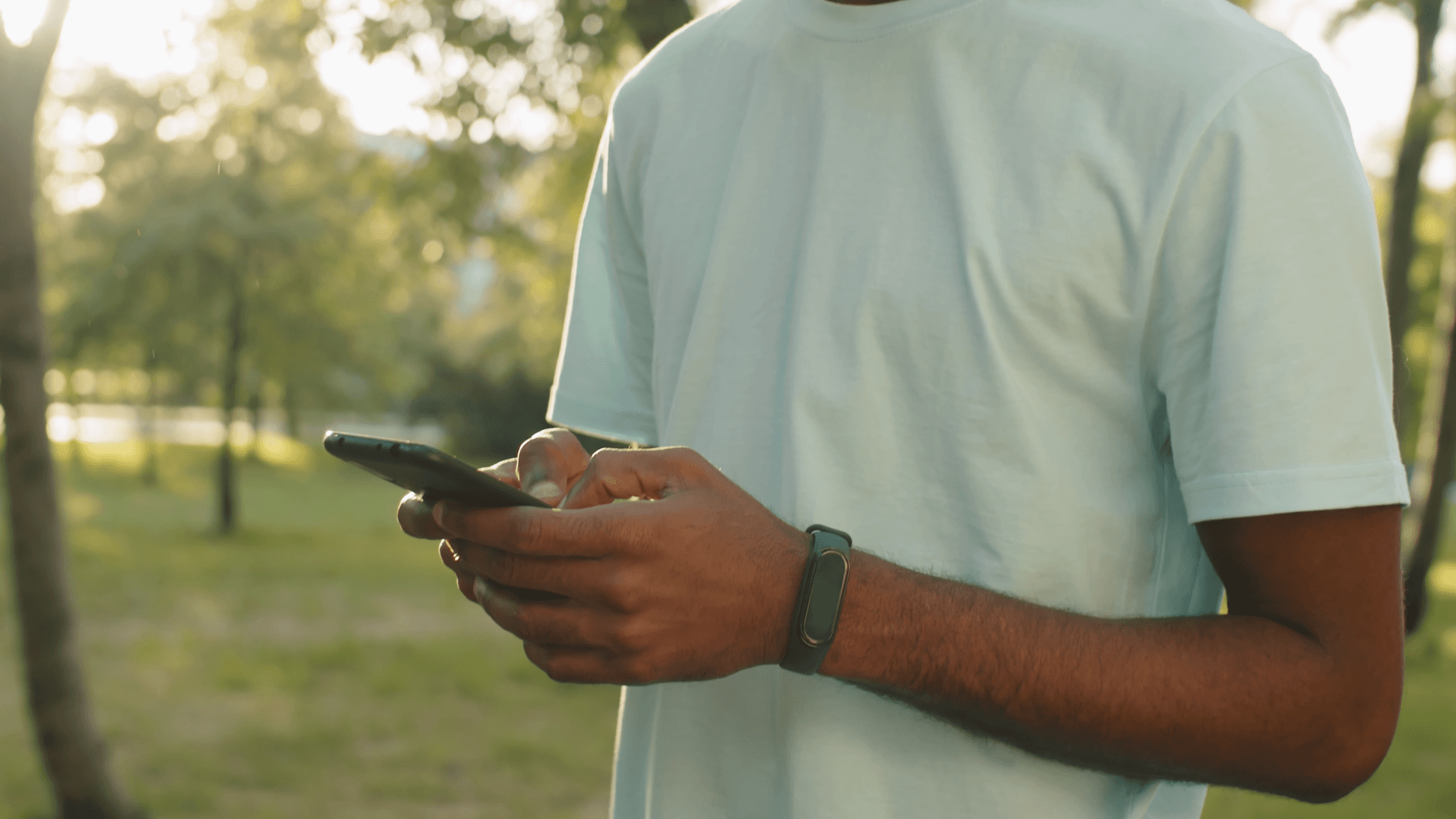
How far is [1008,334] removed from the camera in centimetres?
123

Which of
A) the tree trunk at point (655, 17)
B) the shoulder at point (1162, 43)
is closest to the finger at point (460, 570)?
the shoulder at point (1162, 43)

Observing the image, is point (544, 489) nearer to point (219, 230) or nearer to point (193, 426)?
point (219, 230)

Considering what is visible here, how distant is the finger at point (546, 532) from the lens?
966 millimetres

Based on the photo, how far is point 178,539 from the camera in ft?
53.8

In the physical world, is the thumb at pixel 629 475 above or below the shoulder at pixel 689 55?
below

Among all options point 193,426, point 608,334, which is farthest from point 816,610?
point 193,426

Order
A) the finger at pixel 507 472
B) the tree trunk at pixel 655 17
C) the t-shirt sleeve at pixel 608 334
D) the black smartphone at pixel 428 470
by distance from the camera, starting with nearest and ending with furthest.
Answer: the black smartphone at pixel 428 470 → the finger at pixel 507 472 → the t-shirt sleeve at pixel 608 334 → the tree trunk at pixel 655 17

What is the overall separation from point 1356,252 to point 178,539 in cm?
1772

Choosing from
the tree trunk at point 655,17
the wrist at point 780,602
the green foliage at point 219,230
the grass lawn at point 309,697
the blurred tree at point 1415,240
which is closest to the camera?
the wrist at point 780,602

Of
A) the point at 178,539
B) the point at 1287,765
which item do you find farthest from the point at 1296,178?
the point at 178,539

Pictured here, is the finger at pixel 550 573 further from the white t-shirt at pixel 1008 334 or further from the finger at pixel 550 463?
the white t-shirt at pixel 1008 334

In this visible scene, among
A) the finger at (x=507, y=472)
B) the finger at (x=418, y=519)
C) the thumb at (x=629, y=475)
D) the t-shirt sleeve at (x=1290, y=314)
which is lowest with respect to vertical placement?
the finger at (x=507, y=472)

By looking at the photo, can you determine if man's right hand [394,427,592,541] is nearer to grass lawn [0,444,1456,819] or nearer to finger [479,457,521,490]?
finger [479,457,521,490]

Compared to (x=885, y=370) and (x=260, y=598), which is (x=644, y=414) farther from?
(x=260, y=598)
